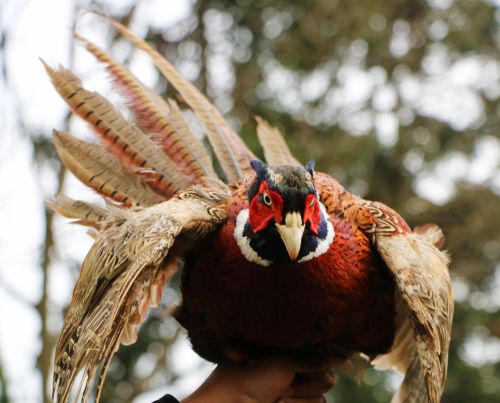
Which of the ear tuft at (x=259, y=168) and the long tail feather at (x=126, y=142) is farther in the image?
the long tail feather at (x=126, y=142)

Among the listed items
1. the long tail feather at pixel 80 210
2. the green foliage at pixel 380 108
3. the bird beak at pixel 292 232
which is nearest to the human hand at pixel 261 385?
the bird beak at pixel 292 232

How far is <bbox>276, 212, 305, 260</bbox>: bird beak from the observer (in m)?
3.20

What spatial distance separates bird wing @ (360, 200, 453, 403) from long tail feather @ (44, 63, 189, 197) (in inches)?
39.7

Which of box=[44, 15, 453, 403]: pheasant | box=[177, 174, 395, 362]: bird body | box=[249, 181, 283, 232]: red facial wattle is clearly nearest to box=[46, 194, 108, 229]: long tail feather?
box=[44, 15, 453, 403]: pheasant

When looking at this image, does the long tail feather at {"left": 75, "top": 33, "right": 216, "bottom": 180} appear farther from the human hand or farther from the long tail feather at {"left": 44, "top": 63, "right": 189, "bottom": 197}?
the human hand

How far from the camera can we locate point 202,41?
10.4 meters

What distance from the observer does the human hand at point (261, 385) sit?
11.5ft

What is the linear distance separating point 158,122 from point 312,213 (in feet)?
4.35

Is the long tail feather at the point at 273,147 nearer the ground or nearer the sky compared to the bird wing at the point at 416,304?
nearer the sky

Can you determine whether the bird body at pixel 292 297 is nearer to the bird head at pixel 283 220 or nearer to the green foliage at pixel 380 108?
the bird head at pixel 283 220

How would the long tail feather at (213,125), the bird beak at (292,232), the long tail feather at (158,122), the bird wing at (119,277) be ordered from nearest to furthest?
the bird wing at (119,277), the bird beak at (292,232), the long tail feather at (158,122), the long tail feather at (213,125)

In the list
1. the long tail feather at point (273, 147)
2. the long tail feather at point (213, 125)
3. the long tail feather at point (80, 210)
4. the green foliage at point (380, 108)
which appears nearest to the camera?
the long tail feather at point (80, 210)

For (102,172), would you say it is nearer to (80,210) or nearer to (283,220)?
(80,210)

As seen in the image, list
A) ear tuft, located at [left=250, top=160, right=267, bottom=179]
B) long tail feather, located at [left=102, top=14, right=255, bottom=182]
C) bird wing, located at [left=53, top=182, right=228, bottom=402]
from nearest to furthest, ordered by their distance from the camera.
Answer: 1. bird wing, located at [left=53, top=182, right=228, bottom=402]
2. ear tuft, located at [left=250, top=160, right=267, bottom=179]
3. long tail feather, located at [left=102, top=14, right=255, bottom=182]
